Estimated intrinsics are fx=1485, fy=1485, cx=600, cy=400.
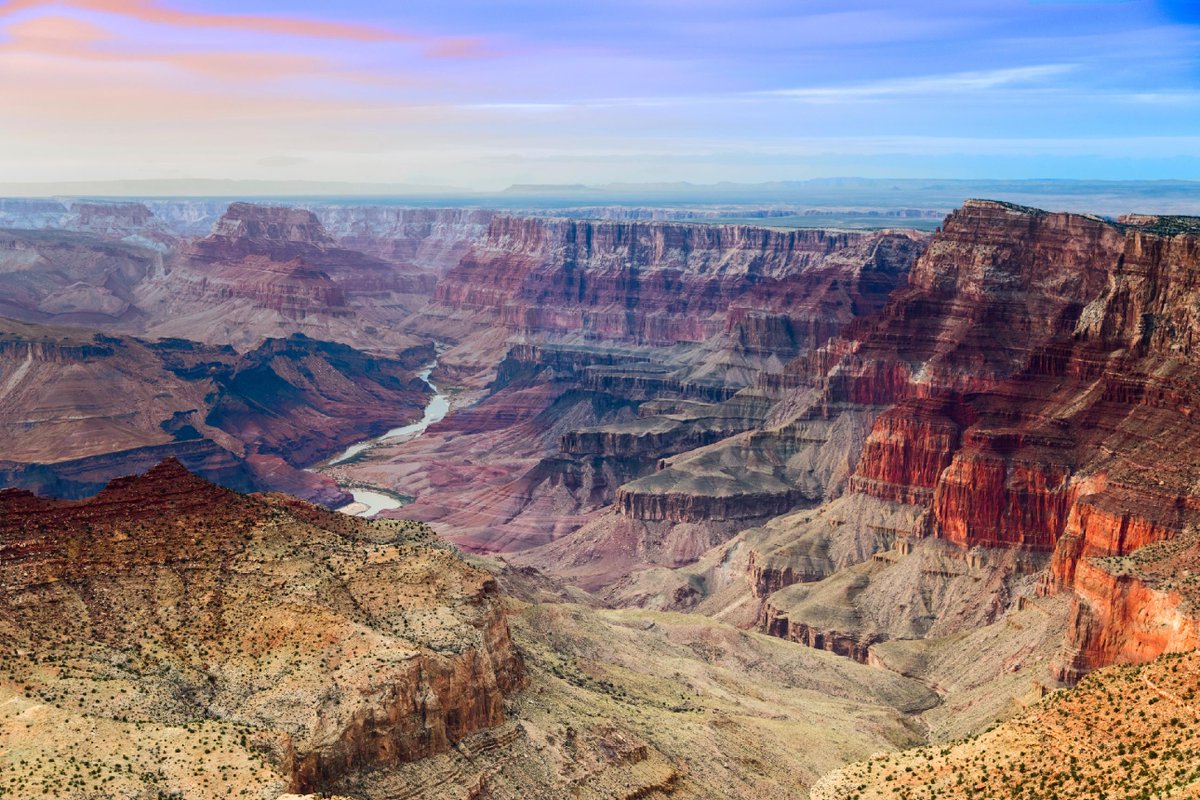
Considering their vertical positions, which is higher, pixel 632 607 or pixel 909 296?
pixel 909 296

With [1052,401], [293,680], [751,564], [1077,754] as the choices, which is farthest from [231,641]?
[1052,401]

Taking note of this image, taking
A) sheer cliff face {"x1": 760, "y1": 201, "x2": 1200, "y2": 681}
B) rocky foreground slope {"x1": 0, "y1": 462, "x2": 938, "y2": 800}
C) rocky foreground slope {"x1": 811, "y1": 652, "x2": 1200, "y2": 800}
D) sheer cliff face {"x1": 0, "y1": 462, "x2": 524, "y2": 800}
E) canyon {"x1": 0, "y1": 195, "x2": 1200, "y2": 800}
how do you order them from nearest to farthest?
1. rocky foreground slope {"x1": 811, "y1": 652, "x2": 1200, "y2": 800}
2. rocky foreground slope {"x1": 0, "y1": 462, "x2": 938, "y2": 800}
3. sheer cliff face {"x1": 0, "y1": 462, "x2": 524, "y2": 800}
4. canyon {"x1": 0, "y1": 195, "x2": 1200, "y2": 800}
5. sheer cliff face {"x1": 760, "y1": 201, "x2": 1200, "y2": 681}

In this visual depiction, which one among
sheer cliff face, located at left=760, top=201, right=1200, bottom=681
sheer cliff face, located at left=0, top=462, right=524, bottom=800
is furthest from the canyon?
sheer cliff face, located at left=760, top=201, right=1200, bottom=681

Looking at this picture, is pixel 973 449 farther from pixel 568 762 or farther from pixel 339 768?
pixel 339 768

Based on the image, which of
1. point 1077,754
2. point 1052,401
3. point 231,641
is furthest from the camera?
point 1052,401

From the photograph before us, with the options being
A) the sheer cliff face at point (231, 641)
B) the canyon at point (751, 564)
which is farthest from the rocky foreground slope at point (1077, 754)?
the sheer cliff face at point (231, 641)

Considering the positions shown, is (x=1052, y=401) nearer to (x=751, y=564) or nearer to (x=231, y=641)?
(x=751, y=564)

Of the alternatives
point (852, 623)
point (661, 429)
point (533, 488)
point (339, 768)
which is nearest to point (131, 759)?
point (339, 768)

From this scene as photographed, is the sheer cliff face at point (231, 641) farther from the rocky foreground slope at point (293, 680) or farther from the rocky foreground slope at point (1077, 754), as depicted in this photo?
the rocky foreground slope at point (1077, 754)

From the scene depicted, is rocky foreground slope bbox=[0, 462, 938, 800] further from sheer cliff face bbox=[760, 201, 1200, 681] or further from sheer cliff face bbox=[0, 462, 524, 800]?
sheer cliff face bbox=[760, 201, 1200, 681]
